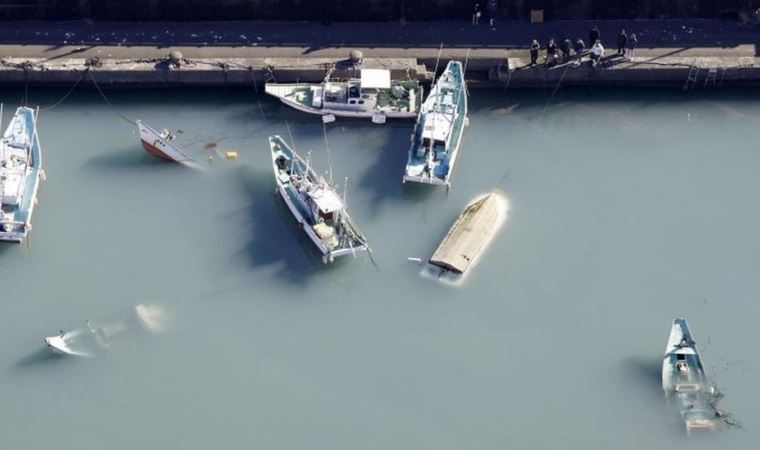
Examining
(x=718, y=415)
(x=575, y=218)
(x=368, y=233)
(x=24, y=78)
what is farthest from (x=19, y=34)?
(x=718, y=415)

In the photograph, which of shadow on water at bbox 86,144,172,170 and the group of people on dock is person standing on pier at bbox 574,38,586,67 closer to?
the group of people on dock

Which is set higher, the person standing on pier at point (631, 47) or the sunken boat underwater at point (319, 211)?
the person standing on pier at point (631, 47)

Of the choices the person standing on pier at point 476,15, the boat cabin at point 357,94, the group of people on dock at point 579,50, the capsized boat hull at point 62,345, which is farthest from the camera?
the person standing on pier at point 476,15

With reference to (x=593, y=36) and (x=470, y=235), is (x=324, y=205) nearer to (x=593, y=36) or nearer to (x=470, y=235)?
(x=470, y=235)

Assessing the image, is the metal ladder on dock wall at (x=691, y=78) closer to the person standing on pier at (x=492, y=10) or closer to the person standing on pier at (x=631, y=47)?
the person standing on pier at (x=631, y=47)

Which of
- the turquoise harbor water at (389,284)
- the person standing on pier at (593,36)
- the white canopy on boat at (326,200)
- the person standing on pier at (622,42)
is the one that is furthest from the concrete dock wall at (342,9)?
the white canopy on boat at (326,200)

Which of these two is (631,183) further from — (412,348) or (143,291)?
(143,291)
